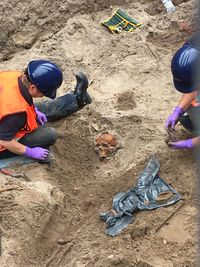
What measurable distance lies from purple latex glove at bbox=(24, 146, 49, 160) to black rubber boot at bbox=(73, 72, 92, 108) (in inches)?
38.5

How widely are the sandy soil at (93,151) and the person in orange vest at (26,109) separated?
0.22 metres

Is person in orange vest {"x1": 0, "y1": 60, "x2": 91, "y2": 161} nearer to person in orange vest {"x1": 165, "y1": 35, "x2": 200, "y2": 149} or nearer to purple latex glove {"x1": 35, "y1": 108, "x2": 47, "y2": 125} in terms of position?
purple latex glove {"x1": 35, "y1": 108, "x2": 47, "y2": 125}

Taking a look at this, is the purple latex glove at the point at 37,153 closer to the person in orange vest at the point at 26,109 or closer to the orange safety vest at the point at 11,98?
the person in orange vest at the point at 26,109

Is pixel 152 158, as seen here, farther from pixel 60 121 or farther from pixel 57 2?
pixel 57 2

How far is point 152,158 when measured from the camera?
215 inches

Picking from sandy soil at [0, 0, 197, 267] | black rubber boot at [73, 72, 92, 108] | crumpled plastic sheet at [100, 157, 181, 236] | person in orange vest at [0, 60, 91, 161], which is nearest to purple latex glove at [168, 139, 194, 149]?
sandy soil at [0, 0, 197, 267]

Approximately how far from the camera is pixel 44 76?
5227mm

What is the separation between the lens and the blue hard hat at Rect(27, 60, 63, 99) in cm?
520

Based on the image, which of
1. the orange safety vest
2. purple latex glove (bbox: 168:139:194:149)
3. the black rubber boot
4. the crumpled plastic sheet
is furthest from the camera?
the black rubber boot

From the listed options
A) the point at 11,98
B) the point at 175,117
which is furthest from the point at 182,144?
the point at 11,98

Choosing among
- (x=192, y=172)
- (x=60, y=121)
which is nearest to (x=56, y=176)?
(x=60, y=121)

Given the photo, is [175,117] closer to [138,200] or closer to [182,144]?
[182,144]

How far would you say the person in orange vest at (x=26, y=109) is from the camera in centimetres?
518

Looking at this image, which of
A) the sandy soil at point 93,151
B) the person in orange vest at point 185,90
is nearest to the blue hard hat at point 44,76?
the sandy soil at point 93,151
